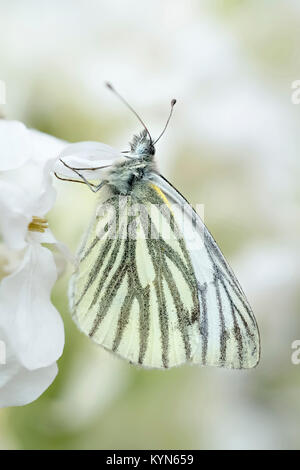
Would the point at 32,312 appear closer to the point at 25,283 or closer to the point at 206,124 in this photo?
the point at 25,283

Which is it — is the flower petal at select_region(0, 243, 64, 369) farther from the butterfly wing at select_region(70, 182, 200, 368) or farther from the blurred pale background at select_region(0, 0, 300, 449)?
the blurred pale background at select_region(0, 0, 300, 449)

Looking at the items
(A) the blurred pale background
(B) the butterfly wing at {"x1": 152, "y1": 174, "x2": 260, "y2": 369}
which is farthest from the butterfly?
(A) the blurred pale background

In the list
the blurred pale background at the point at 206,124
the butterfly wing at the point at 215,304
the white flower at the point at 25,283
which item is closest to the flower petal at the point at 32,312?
the white flower at the point at 25,283
